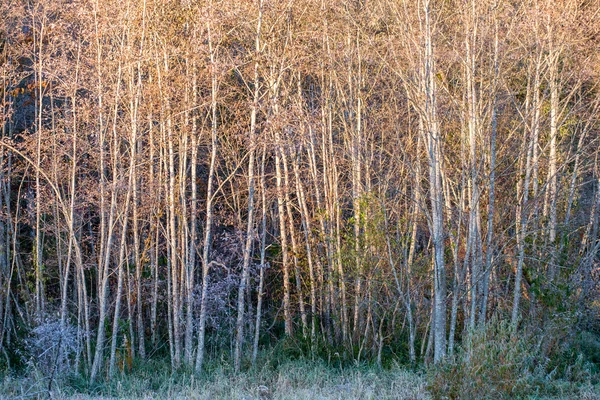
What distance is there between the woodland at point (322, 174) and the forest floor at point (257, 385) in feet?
0.97

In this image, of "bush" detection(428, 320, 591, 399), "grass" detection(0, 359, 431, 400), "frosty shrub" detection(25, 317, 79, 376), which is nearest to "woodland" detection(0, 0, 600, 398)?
"frosty shrub" detection(25, 317, 79, 376)

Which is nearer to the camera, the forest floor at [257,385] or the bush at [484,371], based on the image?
the bush at [484,371]

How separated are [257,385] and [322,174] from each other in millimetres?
4422

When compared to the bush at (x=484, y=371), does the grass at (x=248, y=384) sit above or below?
below

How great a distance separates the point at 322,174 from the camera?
1202 cm

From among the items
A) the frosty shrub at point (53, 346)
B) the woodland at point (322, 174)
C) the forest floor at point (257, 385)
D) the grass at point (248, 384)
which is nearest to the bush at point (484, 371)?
the forest floor at point (257, 385)

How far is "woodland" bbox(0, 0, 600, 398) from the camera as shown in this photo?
31.7 ft

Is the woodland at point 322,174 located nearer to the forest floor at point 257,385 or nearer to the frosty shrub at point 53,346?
the frosty shrub at point 53,346

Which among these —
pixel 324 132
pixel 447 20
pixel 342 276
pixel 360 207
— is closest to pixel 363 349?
pixel 342 276

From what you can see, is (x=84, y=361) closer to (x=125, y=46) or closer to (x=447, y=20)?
(x=125, y=46)

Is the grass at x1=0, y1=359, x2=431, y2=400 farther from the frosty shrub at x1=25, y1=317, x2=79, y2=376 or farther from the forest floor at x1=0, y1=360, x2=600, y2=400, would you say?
the frosty shrub at x1=25, y1=317, x2=79, y2=376

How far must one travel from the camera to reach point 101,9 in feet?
32.4

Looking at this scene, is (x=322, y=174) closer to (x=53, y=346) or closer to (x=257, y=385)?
(x=257, y=385)

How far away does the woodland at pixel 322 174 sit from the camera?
9.66m
